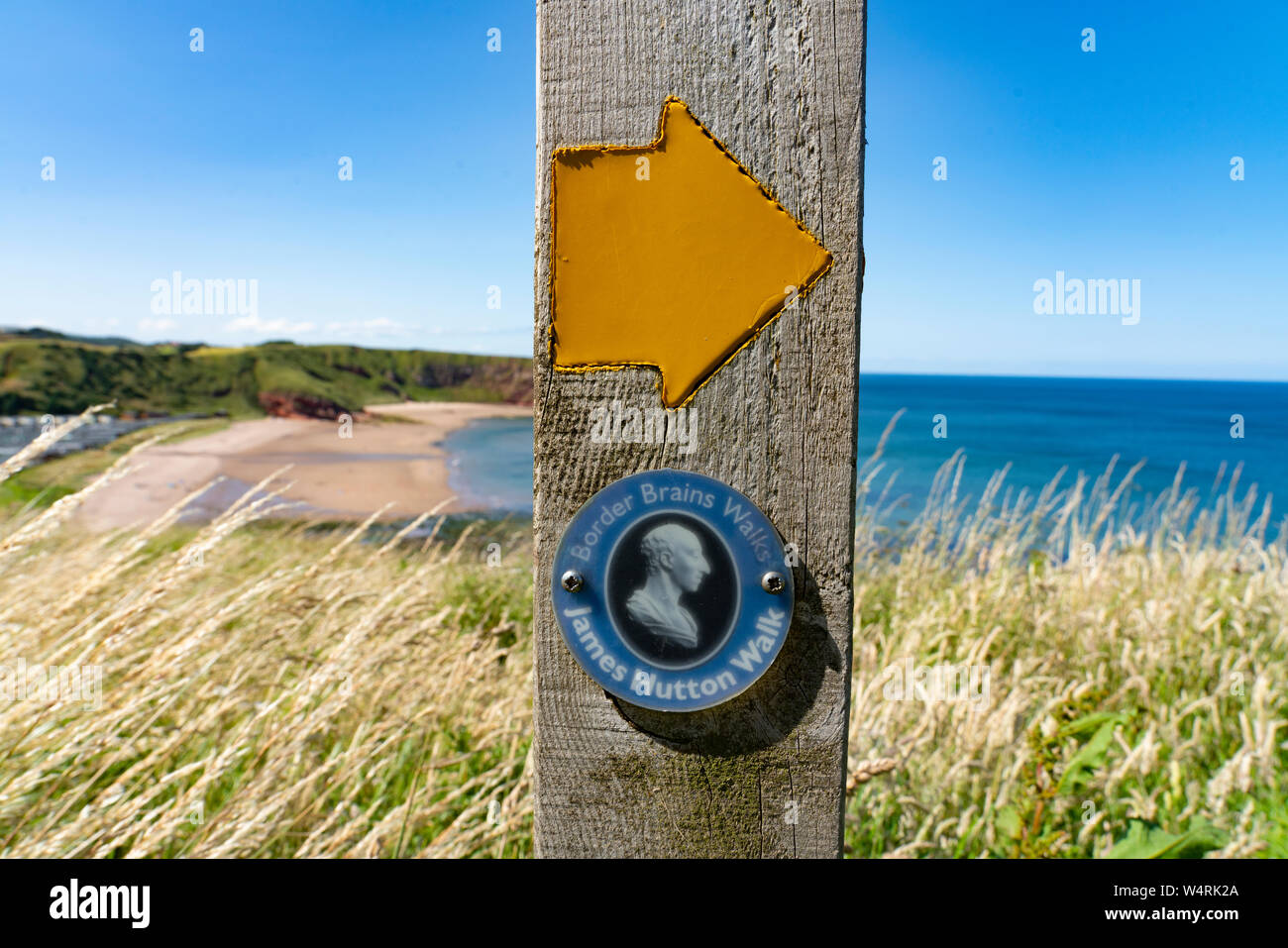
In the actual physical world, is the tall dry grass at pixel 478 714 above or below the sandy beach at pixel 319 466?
above

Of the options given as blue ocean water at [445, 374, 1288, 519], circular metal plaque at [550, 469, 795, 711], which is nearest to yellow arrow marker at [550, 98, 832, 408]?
circular metal plaque at [550, 469, 795, 711]

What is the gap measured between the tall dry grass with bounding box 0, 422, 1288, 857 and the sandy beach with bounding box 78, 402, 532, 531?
9551 mm

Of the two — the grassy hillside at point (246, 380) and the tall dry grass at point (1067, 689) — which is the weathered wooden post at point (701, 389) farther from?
the grassy hillside at point (246, 380)

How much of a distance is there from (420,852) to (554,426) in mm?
1370

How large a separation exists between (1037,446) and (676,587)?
55027mm

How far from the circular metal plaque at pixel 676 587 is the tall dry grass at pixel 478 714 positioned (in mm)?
856

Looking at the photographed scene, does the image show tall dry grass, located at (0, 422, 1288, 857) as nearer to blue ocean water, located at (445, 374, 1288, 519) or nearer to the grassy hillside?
blue ocean water, located at (445, 374, 1288, 519)

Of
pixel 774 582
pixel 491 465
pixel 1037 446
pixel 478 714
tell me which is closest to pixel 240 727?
pixel 478 714

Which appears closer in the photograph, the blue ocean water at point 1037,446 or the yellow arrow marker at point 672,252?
the yellow arrow marker at point 672,252

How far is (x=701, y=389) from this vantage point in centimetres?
84

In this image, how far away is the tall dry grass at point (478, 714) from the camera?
1.51 metres

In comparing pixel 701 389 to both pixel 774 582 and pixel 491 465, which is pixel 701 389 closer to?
pixel 774 582

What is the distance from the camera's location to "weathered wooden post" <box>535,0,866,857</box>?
823mm

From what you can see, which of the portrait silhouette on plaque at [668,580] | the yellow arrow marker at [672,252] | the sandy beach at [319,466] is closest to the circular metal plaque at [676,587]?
the portrait silhouette on plaque at [668,580]
